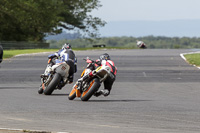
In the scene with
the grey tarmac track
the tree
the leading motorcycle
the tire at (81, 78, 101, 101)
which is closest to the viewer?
the grey tarmac track

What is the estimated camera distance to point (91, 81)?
18.0m

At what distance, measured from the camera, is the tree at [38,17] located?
235ft

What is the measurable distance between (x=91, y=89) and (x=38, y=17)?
5957 centimetres

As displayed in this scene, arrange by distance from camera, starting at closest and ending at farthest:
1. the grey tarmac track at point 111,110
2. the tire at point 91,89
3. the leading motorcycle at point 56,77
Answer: the grey tarmac track at point 111,110 < the tire at point 91,89 < the leading motorcycle at point 56,77

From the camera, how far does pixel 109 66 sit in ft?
59.0

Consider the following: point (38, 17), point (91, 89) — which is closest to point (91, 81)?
point (91, 89)

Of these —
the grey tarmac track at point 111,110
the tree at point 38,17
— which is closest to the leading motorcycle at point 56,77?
the grey tarmac track at point 111,110

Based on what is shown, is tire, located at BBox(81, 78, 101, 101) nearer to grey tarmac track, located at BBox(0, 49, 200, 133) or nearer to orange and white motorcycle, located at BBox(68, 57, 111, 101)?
orange and white motorcycle, located at BBox(68, 57, 111, 101)

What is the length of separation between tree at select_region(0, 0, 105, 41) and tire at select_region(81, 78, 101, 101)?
5011 cm

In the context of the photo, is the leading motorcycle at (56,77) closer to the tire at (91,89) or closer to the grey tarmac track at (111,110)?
the grey tarmac track at (111,110)

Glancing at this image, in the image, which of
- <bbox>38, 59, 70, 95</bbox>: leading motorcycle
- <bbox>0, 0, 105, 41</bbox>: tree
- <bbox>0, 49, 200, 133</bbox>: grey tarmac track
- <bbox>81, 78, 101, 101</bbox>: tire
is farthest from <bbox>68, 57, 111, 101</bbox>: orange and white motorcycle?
<bbox>0, 0, 105, 41</bbox>: tree

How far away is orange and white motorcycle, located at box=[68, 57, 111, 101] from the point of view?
17766 millimetres

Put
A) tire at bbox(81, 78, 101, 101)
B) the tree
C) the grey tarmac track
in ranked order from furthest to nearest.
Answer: the tree, tire at bbox(81, 78, 101, 101), the grey tarmac track

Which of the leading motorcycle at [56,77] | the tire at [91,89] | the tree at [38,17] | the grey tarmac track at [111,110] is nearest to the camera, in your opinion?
the grey tarmac track at [111,110]
